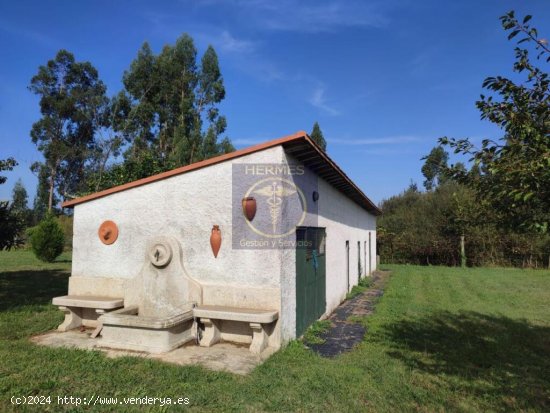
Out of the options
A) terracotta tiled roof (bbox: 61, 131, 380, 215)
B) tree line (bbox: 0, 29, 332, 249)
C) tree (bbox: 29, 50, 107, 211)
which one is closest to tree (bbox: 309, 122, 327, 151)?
tree line (bbox: 0, 29, 332, 249)

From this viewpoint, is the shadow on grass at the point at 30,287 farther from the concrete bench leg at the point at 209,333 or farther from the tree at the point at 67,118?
the tree at the point at 67,118

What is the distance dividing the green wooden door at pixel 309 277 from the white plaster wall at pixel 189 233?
38.9 inches

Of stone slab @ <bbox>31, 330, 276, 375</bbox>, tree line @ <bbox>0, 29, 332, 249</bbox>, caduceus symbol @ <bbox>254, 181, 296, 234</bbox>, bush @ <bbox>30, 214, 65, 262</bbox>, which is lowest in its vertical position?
stone slab @ <bbox>31, 330, 276, 375</bbox>

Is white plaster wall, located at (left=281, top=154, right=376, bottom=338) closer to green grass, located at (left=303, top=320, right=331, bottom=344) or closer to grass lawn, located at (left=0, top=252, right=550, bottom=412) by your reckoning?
green grass, located at (left=303, top=320, right=331, bottom=344)

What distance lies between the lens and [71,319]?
Answer: 6762 millimetres

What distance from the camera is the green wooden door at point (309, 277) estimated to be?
661 cm

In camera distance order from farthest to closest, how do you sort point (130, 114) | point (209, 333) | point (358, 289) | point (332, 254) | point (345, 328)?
point (130, 114) < point (358, 289) < point (332, 254) < point (345, 328) < point (209, 333)

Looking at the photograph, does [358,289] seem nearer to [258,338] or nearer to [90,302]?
[258,338]

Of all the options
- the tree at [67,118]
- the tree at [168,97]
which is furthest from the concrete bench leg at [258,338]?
the tree at [67,118]

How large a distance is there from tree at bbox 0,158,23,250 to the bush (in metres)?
10.4

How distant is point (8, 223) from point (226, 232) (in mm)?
7186

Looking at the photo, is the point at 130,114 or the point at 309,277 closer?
the point at 309,277

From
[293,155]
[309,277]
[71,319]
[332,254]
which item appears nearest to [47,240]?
[71,319]

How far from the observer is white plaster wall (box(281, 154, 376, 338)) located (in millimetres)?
6059
